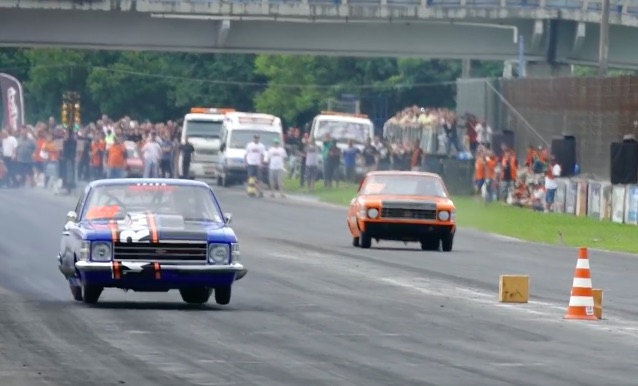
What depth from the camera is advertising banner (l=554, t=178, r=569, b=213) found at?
45625 millimetres

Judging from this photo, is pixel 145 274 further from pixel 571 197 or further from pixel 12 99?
pixel 12 99

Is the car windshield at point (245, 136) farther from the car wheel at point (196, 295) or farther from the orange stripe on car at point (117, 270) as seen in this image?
the orange stripe on car at point (117, 270)

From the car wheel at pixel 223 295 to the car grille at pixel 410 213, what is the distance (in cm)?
1164

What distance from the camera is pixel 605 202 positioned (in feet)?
140

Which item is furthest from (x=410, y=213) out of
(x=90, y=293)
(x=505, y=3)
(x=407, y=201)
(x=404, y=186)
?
(x=505, y=3)

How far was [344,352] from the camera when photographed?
14891 millimetres

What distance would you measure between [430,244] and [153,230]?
1420cm

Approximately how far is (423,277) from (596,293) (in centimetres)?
535

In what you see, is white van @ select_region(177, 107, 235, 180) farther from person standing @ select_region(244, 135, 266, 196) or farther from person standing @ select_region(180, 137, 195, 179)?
person standing @ select_region(244, 135, 266, 196)

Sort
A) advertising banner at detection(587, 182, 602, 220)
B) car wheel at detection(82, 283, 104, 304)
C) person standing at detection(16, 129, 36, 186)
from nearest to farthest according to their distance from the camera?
car wheel at detection(82, 283, 104, 304), advertising banner at detection(587, 182, 602, 220), person standing at detection(16, 129, 36, 186)

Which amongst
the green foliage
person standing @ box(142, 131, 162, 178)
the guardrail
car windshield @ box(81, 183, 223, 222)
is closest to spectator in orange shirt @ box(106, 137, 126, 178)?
person standing @ box(142, 131, 162, 178)

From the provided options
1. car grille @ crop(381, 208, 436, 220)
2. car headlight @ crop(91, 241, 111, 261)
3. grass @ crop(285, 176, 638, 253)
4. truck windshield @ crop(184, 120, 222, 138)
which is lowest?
grass @ crop(285, 176, 638, 253)

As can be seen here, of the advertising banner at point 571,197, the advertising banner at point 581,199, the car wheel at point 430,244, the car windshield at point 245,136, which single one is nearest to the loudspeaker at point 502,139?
the advertising banner at point 571,197

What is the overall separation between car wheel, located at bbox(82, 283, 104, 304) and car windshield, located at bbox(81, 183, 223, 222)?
28.5 inches
